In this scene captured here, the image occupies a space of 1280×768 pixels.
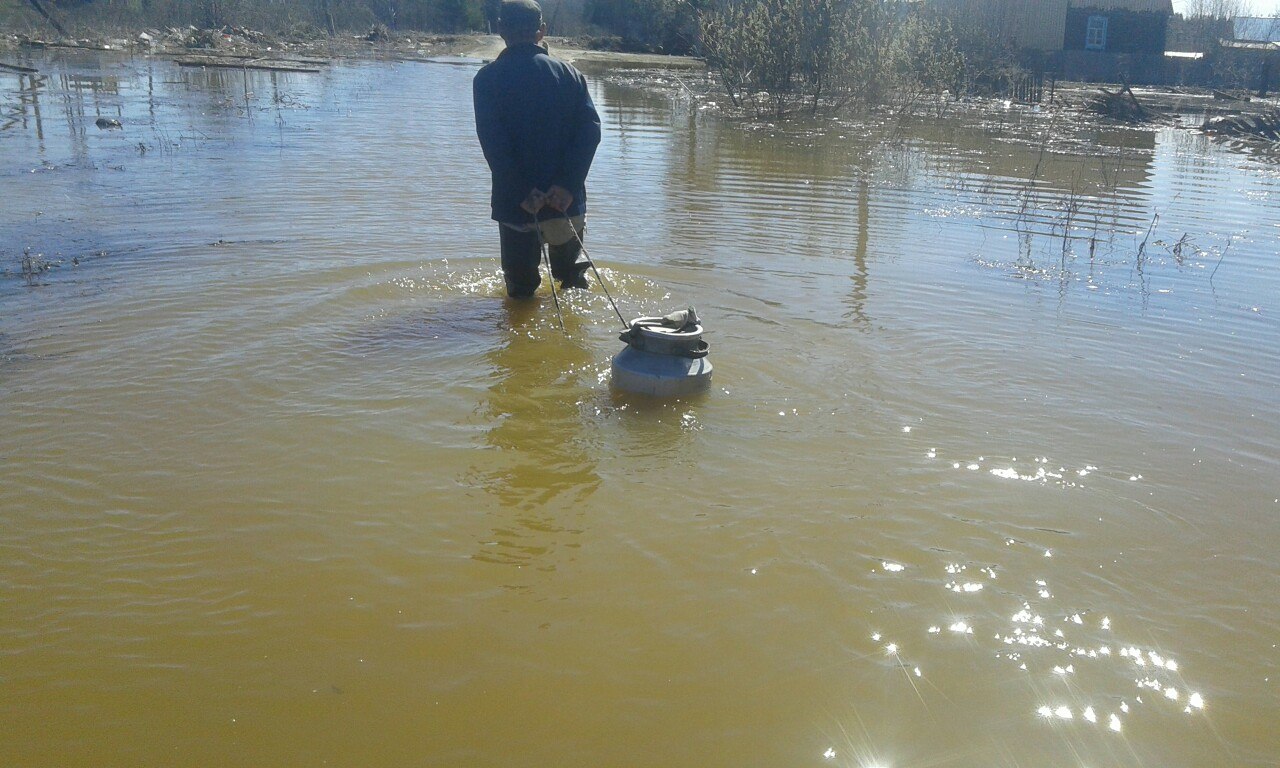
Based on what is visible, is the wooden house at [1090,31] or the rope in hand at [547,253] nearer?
the rope in hand at [547,253]

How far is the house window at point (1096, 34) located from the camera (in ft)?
134

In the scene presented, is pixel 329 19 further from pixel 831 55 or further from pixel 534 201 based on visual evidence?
pixel 534 201

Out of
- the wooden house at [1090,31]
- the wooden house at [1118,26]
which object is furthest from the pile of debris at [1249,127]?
the wooden house at [1118,26]

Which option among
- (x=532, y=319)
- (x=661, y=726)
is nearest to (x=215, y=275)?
(x=532, y=319)

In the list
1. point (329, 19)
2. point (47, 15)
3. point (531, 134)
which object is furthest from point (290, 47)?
point (531, 134)

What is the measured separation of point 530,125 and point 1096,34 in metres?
42.1

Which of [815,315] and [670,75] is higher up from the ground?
[670,75]

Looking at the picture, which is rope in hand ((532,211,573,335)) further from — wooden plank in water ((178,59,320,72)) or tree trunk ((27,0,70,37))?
tree trunk ((27,0,70,37))

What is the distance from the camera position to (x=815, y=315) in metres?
6.86

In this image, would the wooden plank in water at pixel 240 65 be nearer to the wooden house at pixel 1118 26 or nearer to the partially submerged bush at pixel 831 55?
the partially submerged bush at pixel 831 55

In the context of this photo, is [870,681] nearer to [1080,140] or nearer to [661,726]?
[661,726]

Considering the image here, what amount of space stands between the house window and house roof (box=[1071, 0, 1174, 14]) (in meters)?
0.55

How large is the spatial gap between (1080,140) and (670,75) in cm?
2129

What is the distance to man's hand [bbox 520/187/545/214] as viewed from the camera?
21.1 ft
